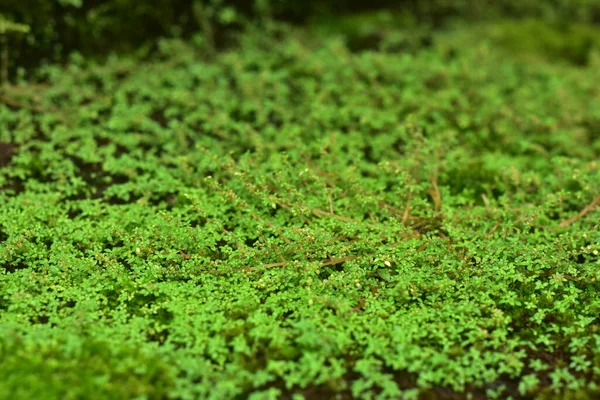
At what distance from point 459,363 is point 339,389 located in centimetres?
81

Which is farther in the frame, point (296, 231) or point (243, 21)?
point (243, 21)

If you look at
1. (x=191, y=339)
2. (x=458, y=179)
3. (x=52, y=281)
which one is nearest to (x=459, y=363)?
(x=191, y=339)

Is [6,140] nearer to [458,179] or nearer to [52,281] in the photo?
[52,281]

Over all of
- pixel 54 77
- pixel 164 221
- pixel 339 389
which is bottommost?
pixel 339 389

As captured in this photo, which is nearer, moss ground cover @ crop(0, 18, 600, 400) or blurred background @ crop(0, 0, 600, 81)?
moss ground cover @ crop(0, 18, 600, 400)

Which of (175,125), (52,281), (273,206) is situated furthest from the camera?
(175,125)

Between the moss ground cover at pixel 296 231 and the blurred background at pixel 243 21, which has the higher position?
the blurred background at pixel 243 21

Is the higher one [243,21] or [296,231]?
[243,21]

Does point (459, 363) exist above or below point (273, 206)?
below

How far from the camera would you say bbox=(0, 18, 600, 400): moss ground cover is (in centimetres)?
389

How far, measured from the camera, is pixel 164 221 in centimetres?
510

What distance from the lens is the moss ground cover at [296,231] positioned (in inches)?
153

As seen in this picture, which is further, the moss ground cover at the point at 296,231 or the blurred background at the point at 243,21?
the blurred background at the point at 243,21

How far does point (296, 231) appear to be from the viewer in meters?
4.76
